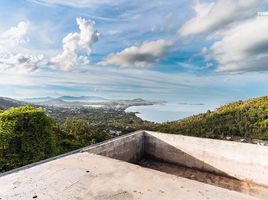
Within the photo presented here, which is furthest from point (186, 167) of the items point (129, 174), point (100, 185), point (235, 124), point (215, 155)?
point (235, 124)

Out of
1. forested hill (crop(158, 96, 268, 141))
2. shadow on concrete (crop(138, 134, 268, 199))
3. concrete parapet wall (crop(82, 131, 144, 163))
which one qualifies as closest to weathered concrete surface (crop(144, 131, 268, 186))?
shadow on concrete (crop(138, 134, 268, 199))

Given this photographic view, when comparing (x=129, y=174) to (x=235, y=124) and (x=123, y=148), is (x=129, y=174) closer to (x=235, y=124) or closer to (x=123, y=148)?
(x=123, y=148)

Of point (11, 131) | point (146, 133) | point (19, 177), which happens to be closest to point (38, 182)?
point (19, 177)

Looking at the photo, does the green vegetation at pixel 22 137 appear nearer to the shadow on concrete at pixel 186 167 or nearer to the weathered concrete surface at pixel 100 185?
the shadow on concrete at pixel 186 167

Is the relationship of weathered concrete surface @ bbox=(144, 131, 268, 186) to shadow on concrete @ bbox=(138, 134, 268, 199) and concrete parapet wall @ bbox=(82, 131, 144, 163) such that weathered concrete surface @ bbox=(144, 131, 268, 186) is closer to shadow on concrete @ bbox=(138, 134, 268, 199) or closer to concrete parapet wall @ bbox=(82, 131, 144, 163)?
shadow on concrete @ bbox=(138, 134, 268, 199)

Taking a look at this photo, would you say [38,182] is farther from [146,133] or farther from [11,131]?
[11,131]

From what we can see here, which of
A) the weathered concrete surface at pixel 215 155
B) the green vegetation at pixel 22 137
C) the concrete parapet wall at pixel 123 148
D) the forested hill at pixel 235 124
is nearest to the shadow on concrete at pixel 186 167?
the weathered concrete surface at pixel 215 155
